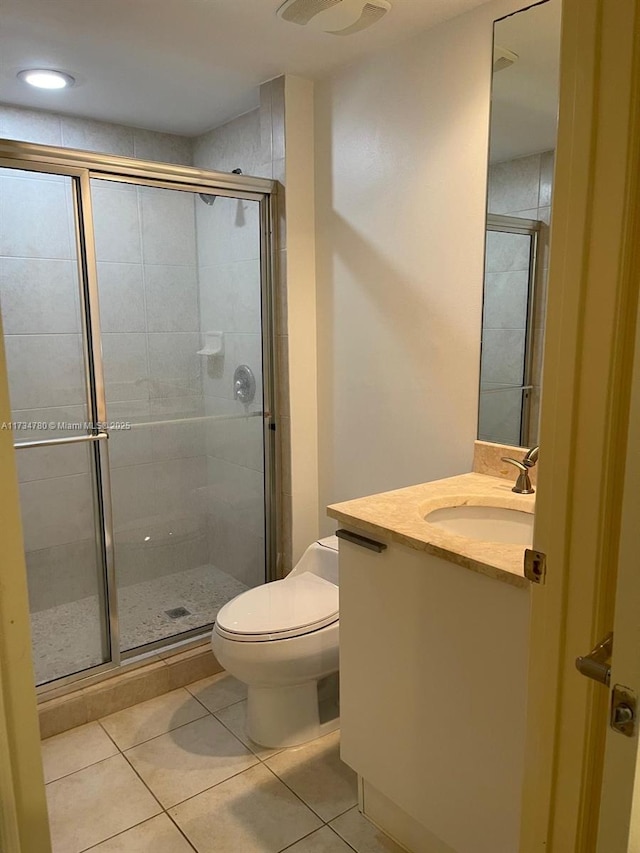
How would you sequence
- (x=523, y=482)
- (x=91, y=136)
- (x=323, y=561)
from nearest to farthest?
(x=523, y=482) → (x=323, y=561) → (x=91, y=136)

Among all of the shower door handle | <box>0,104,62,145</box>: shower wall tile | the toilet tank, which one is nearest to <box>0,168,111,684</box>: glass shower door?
the shower door handle

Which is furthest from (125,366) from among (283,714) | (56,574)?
(283,714)

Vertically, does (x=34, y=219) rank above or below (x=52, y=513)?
above

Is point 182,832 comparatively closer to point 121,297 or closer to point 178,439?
point 178,439

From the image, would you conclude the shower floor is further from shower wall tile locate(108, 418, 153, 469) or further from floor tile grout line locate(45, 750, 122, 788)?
shower wall tile locate(108, 418, 153, 469)

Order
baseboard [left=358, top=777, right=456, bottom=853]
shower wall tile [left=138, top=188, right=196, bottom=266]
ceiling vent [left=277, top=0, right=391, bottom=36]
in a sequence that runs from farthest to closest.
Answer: shower wall tile [left=138, top=188, right=196, bottom=266], ceiling vent [left=277, top=0, right=391, bottom=36], baseboard [left=358, top=777, right=456, bottom=853]

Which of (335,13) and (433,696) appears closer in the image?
(433,696)

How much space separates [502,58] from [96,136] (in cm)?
192

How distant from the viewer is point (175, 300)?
2789 mm

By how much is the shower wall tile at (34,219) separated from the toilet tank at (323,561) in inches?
54.4

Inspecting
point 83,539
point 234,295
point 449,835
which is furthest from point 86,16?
point 449,835

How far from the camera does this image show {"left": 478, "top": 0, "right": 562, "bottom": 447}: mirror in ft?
5.65

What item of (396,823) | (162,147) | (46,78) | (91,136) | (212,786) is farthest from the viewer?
(162,147)

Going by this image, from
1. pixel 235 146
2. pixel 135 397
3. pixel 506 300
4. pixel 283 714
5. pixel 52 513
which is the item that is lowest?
pixel 283 714
